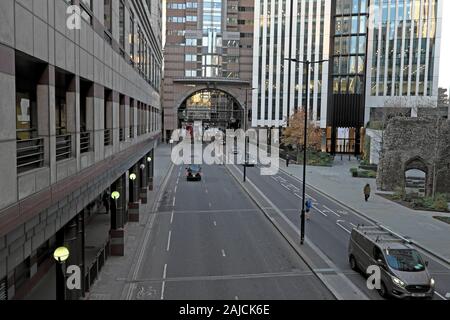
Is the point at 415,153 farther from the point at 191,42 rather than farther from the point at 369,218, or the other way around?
the point at 191,42

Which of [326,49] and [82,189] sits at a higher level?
[326,49]

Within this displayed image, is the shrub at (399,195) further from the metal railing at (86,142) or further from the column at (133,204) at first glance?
the metal railing at (86,142)

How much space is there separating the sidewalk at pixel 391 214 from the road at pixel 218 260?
686 cm

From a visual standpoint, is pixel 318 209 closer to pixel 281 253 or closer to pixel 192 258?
pixel 281 253

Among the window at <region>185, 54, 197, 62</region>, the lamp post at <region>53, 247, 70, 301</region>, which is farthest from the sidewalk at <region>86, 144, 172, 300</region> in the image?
the window at <region>185, 54, 197, 62</region>

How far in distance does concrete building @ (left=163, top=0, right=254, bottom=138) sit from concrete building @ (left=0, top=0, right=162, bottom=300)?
3395 inches

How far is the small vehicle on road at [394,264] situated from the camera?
13.4 meters

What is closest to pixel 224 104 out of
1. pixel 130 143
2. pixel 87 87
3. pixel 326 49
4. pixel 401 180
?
pixel 326 49

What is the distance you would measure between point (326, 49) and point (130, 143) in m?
68.1

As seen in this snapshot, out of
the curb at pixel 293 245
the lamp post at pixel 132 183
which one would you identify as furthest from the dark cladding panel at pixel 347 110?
the lamp post at pixel 132 183

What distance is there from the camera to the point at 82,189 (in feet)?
36.4

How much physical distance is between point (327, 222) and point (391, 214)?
538 cm

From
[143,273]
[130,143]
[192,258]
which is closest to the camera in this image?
[143,273]
